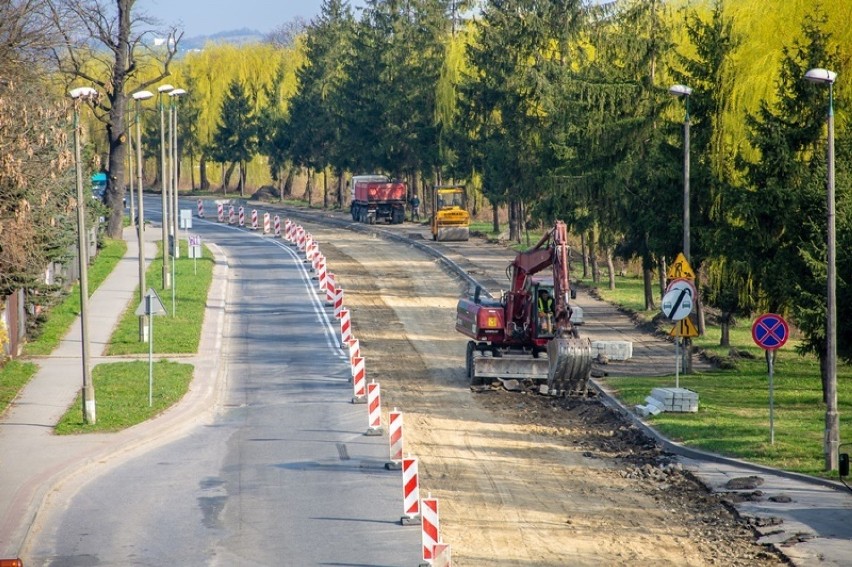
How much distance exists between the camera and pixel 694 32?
3472cm

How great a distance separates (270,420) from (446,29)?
59.8 meters

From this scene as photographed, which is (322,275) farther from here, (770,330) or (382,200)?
(382,200)

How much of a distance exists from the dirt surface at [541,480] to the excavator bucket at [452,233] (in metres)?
27.6

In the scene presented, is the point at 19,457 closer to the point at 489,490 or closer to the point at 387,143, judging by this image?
the point at 489,490

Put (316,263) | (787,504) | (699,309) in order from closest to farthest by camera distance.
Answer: (787,504) < (699,309) < (316,263)

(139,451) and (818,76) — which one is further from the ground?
(818,76)

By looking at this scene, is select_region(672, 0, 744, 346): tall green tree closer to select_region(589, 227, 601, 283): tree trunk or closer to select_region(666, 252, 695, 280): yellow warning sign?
select_region(666, 252, 695, 280): yellow warning sign

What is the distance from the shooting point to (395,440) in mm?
21625

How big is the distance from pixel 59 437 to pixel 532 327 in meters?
11.4

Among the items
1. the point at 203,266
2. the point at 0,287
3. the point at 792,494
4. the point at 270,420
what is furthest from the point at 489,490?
the point at 203,266

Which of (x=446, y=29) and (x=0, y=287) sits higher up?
(x=446, y=29)

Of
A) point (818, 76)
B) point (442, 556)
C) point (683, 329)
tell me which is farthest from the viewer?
point (683, 329)

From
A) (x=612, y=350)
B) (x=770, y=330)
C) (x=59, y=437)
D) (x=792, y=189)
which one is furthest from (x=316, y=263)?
(x=770, y=330)

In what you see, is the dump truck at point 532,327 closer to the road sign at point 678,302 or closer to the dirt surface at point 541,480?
the dirt surface at point 541,480
